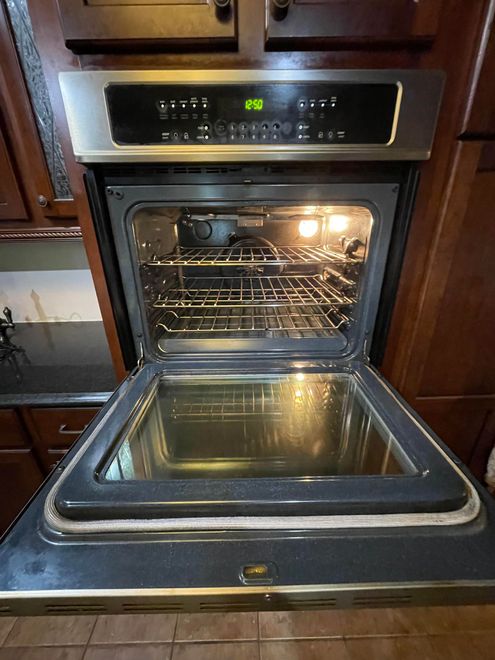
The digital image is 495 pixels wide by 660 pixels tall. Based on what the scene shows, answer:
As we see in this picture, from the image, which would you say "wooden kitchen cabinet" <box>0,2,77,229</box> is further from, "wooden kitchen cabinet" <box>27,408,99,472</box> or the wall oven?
"wooden kitchen cabinet" <box>27,408,99,472</box>

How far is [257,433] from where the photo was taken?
67cm

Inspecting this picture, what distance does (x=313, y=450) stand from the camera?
63cm

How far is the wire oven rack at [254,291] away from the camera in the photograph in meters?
0.98

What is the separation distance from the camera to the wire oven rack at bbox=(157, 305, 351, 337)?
0.92 meters

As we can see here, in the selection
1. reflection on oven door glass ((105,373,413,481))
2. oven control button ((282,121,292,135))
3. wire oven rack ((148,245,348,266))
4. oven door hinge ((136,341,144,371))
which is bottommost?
reflection on oven door glass ((105,373,413,481))

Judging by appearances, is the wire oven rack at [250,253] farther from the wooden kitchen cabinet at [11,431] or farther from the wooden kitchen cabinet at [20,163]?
the wooden kitchen cabinet at [11,431]

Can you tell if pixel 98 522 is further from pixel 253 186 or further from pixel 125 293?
pixel 253 186

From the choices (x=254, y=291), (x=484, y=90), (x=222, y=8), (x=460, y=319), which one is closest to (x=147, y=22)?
(x=222, y=8)

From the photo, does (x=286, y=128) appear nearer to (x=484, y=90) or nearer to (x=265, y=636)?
(x=484, y=90)

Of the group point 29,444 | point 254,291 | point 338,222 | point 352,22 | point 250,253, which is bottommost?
point 29,444

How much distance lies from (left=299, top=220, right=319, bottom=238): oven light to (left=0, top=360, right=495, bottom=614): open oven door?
70 centimetres

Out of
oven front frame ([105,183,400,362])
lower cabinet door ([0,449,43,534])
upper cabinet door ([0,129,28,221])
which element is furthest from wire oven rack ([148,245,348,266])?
lower cabinet door ([0,449,43,534])

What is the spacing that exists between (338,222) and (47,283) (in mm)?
1342

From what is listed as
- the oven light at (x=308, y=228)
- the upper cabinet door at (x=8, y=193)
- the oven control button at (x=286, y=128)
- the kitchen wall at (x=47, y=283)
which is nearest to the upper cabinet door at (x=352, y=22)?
the oven control button at (x=286, y=128)
